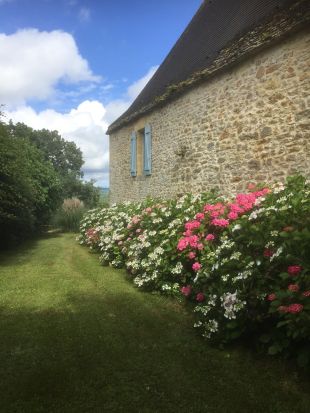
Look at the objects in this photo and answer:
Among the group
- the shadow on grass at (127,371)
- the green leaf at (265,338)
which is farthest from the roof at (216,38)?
the shadow on grass at (127,371)

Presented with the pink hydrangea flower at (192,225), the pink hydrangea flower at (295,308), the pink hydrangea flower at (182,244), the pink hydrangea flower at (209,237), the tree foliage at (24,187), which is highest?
the tree foliage at (24,187)

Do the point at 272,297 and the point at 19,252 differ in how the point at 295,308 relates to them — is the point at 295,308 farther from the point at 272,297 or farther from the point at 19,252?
the point at 19,252

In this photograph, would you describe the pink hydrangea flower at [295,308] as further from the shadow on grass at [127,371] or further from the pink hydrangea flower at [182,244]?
the pink hydrangea flower at [182,244]

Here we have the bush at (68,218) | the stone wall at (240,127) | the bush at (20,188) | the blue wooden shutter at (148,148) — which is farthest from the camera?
the bush at (68,218)

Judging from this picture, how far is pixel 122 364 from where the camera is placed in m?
3.40

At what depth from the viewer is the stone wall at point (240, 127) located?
5879mm

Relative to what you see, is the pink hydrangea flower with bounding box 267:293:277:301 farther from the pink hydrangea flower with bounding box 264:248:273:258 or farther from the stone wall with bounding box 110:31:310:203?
the stone wall with bounding box 110:31:310:203

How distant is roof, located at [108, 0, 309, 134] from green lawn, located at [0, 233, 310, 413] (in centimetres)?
496

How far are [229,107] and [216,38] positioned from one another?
2827 millimetres

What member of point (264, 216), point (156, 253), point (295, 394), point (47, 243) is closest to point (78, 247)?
point (47, 243)

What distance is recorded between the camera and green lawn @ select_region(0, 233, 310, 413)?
2827 mm

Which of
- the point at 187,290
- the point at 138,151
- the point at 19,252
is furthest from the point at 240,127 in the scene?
the point at 19,252

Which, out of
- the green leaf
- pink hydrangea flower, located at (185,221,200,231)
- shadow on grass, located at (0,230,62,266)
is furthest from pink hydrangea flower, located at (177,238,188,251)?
shadow on grass, located at (0,230,62,266)

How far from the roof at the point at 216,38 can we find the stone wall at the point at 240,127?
250 mm
